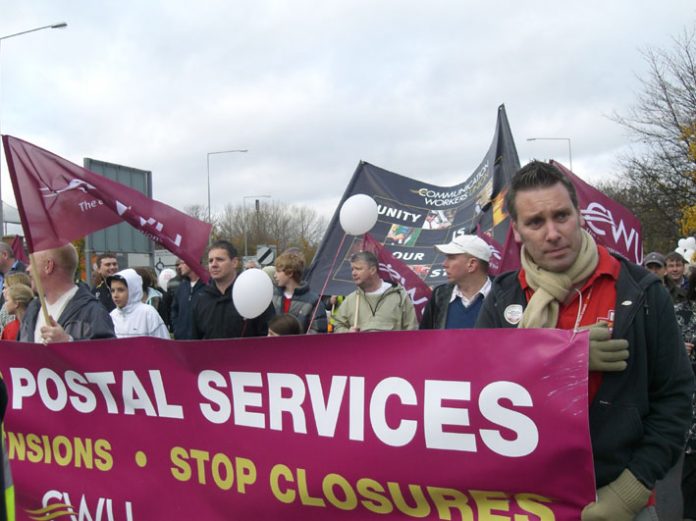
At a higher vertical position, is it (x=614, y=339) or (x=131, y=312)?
(x=614, y=339)

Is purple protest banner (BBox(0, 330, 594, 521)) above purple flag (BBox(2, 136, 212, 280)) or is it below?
below

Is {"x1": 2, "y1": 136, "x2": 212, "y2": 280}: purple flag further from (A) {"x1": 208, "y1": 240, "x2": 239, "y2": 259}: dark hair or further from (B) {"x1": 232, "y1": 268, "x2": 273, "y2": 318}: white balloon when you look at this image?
(A) {"x1": 208, "y1": 240, "x2": 239, "y2": 259}: dark hair

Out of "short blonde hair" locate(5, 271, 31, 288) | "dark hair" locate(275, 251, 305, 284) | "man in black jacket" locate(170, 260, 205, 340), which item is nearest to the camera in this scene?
"short blonde hair" locate(5, 271, 31, 288)

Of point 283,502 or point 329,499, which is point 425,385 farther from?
point 283,502

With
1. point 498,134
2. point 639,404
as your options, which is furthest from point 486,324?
point 498,134

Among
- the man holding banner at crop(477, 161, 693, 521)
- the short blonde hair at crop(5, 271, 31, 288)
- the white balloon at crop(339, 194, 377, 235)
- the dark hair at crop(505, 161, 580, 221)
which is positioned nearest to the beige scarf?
the man holding banner at crop(477, 161, 693, 521)

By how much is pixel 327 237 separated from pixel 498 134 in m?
2.23

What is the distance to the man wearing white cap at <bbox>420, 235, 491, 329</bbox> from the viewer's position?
5383 millimetres

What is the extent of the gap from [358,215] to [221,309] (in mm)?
1760

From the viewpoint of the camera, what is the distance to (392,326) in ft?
20.7

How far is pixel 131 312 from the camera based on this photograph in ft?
21.2

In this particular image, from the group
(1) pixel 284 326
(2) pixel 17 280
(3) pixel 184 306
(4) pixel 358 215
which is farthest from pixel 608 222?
(2) pixel 17 280

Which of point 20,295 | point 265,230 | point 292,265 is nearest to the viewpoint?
point 20,295

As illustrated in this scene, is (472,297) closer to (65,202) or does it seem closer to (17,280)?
(65,202)
